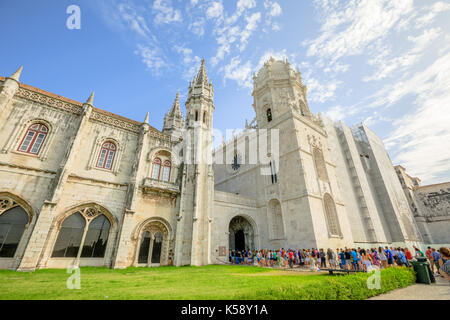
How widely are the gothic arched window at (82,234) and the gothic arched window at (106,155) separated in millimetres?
3410

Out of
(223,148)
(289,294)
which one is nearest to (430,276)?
(289,294)

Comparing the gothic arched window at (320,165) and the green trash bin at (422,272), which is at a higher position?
the gothic arched window at (320,165)

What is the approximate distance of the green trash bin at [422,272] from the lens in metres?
8.27

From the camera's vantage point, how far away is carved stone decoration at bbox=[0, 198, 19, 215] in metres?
11.0

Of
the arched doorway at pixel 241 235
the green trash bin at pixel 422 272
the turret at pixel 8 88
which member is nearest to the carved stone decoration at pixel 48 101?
the turret at pixel 8 88

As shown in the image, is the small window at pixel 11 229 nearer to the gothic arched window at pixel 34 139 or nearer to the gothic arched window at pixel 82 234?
the gothic arched window at pixel 82 234

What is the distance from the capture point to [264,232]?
2106 centimetres

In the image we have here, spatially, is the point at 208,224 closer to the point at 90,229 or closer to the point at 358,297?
the point at 90,229

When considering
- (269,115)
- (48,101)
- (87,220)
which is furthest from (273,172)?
(48,101)

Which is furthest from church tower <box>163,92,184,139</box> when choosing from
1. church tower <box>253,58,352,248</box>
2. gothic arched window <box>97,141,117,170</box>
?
gothic arched window <box>97,141,117,170</box>

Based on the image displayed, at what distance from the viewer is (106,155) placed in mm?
15375

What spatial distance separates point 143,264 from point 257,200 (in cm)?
1363

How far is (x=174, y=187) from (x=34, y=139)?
10.0 m

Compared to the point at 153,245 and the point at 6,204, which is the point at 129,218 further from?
the point at 6,204
